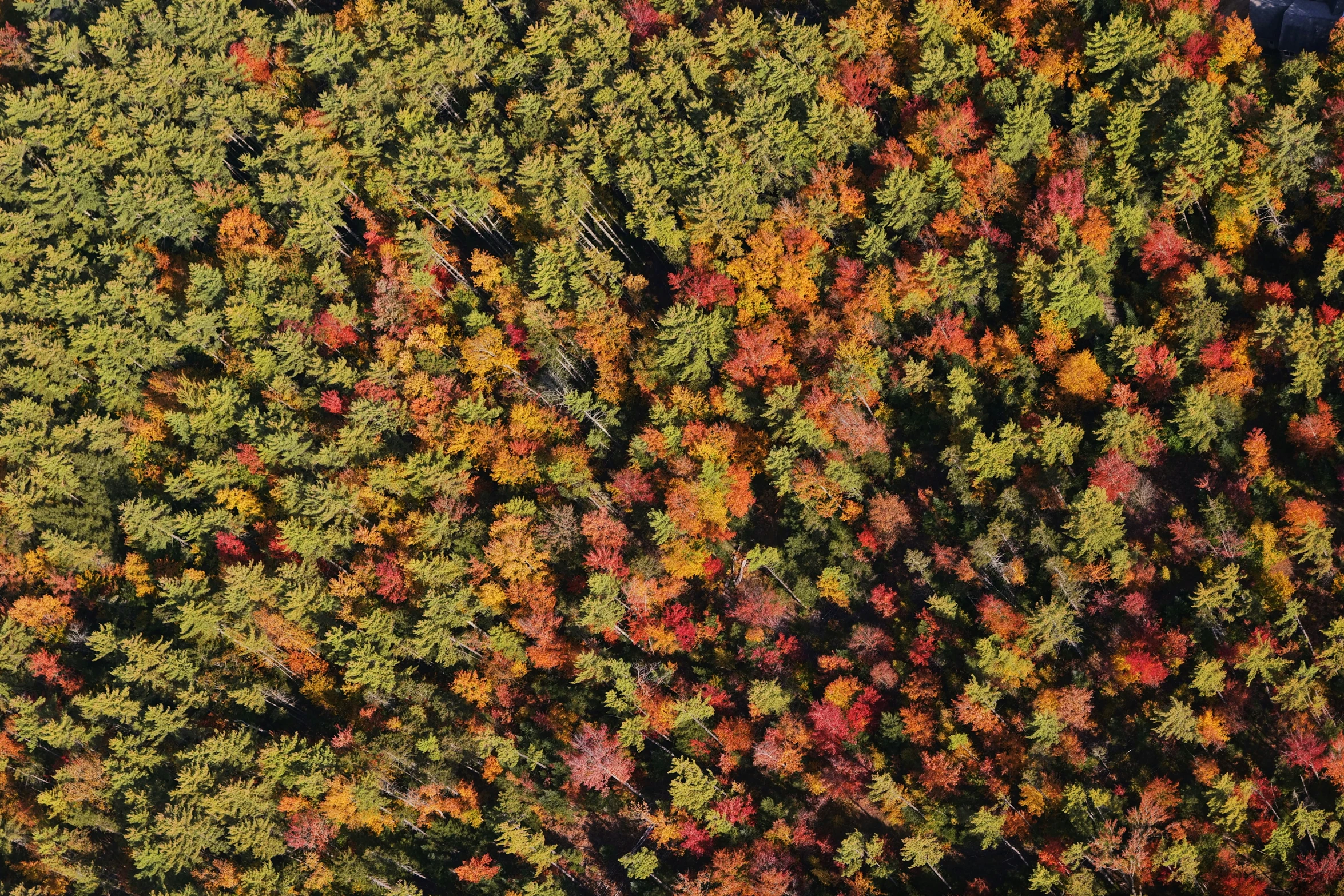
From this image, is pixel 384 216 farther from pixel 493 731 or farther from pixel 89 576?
pixel 493 731

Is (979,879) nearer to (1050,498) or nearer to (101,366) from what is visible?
(1050,498)

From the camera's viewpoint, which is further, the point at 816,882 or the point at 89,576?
the point at 89,576

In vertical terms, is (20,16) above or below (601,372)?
above

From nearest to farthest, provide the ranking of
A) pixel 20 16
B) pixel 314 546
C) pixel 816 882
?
pixel 816 882
pixel 314 546
pixel 20 16

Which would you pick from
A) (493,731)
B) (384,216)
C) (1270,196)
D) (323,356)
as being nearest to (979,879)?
(493,731)

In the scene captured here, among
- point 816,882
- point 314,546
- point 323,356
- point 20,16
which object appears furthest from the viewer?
point 20,16

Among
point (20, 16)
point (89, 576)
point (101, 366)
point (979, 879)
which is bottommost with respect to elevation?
point (89, 576)

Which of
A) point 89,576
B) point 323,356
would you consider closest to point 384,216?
point 323,356
